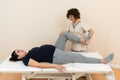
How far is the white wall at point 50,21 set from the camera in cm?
316

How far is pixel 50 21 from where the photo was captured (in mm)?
3271

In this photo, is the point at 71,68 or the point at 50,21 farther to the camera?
the point at 50,21

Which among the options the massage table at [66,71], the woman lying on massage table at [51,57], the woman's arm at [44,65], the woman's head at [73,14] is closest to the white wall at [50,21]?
the woman's head at [73,14]

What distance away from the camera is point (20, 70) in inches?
91.9

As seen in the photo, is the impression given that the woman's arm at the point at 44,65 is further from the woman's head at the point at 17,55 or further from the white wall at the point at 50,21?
the white wall at the point at 50,21

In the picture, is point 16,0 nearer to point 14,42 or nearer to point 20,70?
point 14,42

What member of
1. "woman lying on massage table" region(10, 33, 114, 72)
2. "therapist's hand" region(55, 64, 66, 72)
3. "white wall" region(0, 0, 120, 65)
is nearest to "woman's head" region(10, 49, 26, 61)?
"woman lying on massage table" region(10, 33, 114, 72)

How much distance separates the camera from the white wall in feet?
10.4

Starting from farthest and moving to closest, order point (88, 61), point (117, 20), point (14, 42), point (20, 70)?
point (14, 42) → point (117, 20) → point (88, 61) → point (20, 70)

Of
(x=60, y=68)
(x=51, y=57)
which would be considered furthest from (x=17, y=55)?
(x=60, y=68)

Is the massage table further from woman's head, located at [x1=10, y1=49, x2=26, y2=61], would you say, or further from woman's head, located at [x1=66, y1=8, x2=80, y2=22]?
woman's head, located at [x1=66, y1=8, x2=80, y2=22]

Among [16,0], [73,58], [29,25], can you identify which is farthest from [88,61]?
[16,0]

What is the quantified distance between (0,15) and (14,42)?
1.61 ft

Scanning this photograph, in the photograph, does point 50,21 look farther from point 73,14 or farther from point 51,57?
point 51,57
